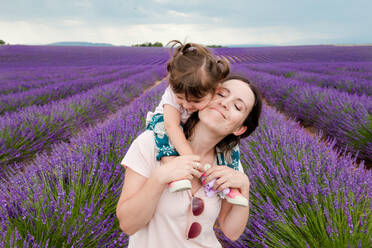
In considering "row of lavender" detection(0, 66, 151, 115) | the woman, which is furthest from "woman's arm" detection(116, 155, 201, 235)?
"row of lavender" detection(0, 66, 151, 115)

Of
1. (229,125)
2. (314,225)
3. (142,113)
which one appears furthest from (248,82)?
(142,113)

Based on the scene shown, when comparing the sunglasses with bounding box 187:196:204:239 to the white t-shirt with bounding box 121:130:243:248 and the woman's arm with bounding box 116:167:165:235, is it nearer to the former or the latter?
the white t-shirt with bounding box 121:130:243:248

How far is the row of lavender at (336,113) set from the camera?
304cm

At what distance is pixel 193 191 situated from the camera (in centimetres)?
89

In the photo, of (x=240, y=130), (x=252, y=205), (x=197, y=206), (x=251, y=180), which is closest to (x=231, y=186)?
(x=197, y=206)

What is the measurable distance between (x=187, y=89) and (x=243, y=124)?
312 millimetres

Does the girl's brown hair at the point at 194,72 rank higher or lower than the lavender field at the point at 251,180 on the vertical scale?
higher

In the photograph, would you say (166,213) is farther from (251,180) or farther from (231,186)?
(251,180)

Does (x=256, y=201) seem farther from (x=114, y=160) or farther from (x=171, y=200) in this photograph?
(x=114, y=160)

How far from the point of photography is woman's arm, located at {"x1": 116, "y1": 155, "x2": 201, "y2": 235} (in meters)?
0.74

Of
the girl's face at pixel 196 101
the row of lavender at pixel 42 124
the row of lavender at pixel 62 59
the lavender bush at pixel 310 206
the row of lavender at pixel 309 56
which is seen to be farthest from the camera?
the row of lavender at pixel 309 56

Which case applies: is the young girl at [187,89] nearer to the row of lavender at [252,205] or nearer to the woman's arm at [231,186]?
the woman's arm at [231,186]

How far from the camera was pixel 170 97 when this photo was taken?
3.40ft

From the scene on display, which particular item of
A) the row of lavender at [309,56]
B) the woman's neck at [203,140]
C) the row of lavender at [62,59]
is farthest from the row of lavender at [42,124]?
the row of lavender at [62,59]
